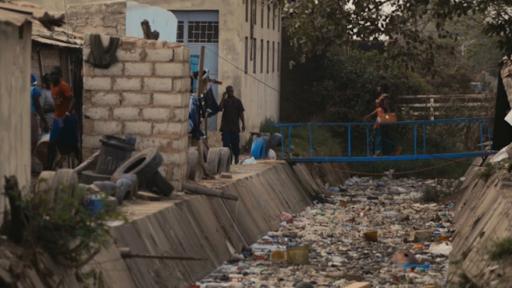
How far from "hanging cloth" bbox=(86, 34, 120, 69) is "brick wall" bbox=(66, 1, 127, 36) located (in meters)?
6.75

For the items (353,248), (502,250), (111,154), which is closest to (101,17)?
(353,248)

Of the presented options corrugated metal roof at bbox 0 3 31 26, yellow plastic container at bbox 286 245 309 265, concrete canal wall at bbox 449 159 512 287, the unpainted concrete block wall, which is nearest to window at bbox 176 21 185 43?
concrete canal wall at bbox 449 159 512 287

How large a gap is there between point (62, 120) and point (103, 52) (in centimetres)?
114

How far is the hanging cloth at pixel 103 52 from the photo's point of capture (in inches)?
799

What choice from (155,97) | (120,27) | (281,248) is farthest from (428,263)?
(120,27)

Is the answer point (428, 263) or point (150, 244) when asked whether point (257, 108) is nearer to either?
point (428, 263)

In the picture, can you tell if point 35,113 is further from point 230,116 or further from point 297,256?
point 230,116

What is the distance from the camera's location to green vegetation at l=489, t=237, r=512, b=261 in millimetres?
15070

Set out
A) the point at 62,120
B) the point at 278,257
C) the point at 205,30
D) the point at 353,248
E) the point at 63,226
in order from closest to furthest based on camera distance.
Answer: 1. the point at 63,226
2. the point at 62,120
3. the point at 278,257
4. the point at 353,248
5. the point at 205,30

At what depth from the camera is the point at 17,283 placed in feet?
37.6

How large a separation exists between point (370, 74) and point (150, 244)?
98.9 feet

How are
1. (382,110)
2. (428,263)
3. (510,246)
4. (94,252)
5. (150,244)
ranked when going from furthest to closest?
(382,110)
(428,263)
(150,244)
(510,246)
(94,252)

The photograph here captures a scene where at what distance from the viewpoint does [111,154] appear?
19.2 m

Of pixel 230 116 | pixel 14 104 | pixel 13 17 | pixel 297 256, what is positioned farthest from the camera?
pixel 230 116
